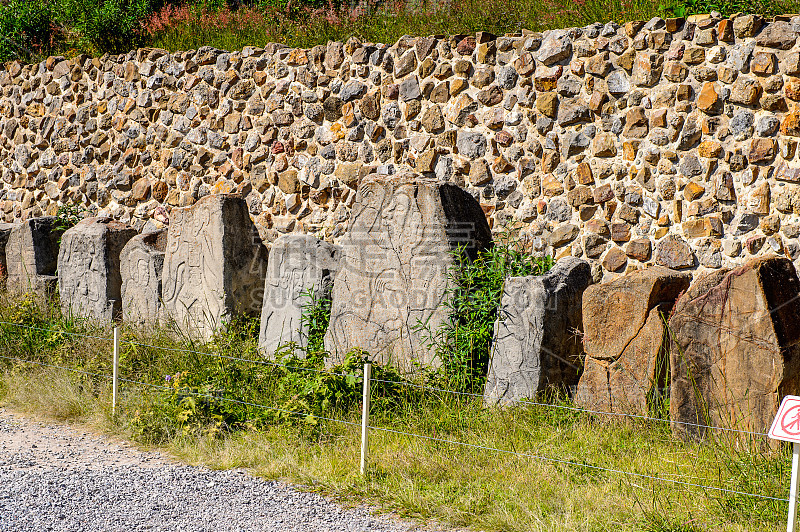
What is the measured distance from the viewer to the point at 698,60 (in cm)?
525

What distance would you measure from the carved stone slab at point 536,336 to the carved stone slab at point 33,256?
448 cm

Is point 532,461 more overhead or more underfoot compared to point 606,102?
more underfoot

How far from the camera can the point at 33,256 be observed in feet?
23.2

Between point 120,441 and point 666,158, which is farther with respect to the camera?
point 666,158

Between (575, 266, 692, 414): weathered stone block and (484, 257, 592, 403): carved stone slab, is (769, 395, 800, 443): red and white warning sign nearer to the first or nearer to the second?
(575, 266, 692, 414): weathered stone block

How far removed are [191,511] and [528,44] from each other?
4.15 metres

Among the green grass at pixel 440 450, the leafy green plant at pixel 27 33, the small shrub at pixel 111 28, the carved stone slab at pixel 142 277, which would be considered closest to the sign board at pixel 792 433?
the green grass at pixel 440 450

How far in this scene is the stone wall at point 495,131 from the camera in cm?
514

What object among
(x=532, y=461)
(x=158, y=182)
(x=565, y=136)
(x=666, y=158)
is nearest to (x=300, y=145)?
(x=158, y=182)

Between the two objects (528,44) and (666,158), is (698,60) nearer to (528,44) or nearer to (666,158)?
(666,158)

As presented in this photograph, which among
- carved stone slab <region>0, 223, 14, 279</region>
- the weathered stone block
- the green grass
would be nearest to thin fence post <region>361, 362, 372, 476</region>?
the green grass

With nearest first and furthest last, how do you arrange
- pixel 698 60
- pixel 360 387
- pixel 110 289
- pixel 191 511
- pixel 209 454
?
1. pixel 191 511
2. pixel 209 454
3. pixel 360 387
4. pixel 698 60
5. pixel 110 289

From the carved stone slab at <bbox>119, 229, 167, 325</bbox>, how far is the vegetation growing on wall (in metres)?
2.46

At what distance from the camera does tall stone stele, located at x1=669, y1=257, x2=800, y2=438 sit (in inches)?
143
